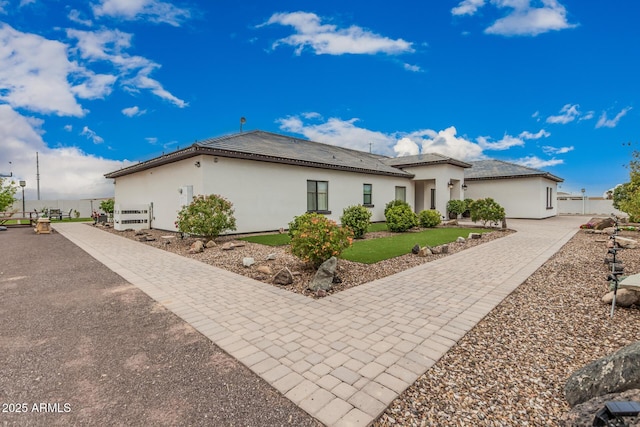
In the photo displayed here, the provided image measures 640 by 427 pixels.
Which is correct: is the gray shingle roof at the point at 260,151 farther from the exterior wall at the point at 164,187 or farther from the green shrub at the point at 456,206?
the green shrub at the point at 456,206

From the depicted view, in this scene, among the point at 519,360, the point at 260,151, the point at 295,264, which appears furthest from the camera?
the point at 260,151

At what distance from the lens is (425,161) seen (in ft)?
62.3

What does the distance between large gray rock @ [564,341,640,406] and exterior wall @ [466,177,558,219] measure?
74.2 feet

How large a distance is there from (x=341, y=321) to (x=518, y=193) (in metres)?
22.7

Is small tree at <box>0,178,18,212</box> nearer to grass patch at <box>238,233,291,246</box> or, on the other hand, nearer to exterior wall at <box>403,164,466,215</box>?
grass patch at <box>238,233,291,246</box>

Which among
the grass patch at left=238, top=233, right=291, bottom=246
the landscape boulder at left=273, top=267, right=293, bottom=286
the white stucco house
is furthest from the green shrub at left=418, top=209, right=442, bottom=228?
the landscape boulder at left=273, top=267, right=293, bottom=286

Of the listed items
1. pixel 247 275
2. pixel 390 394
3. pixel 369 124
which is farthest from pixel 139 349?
pixel 369 124

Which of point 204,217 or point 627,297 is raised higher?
point 204,217

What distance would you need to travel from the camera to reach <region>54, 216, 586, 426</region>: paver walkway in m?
2.39

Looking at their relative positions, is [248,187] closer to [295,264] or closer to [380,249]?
[295,264]

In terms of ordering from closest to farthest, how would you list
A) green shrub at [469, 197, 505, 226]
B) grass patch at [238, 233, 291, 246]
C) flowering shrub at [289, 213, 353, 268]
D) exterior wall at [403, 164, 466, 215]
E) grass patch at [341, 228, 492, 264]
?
flowering shrub at [289, 213, 353, 268]
grass patch at [341, 228, 492, 264]
grass patch at [238, 233, 291, 246]
green shrub at [469, 197, 505, 226]
exterior wall at [403, 164, 466, 215]

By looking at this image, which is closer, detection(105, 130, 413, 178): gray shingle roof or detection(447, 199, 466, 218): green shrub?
detection(105, 130, 413, 178): gray shingle roof

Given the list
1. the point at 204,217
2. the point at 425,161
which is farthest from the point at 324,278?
the point at 425,161

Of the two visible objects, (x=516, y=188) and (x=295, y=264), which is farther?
(x=516, y=188)
